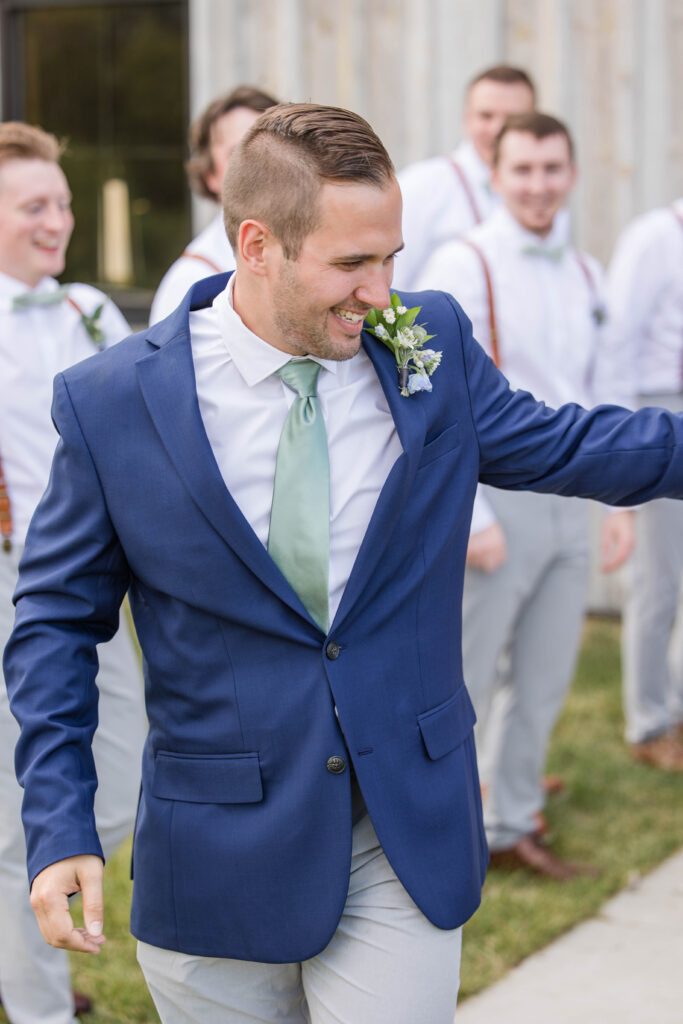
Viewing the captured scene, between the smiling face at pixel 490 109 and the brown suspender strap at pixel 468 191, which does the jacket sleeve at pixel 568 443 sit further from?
the smiling face at pixel 490 109

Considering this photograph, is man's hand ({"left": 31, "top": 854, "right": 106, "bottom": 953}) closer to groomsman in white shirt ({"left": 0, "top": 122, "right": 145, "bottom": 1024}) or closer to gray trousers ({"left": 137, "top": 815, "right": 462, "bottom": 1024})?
gray trousers ({"left": 137, "top": 815, "right": 462, "bottom": 1024})

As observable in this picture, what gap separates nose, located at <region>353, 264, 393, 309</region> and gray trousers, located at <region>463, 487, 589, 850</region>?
2.32 metres

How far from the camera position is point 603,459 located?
8.10 ft

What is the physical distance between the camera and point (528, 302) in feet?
14.2

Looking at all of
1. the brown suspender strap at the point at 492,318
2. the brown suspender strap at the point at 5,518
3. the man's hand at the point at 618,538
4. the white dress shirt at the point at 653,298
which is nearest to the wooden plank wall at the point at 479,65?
the white dress shirt at the point at 653,298

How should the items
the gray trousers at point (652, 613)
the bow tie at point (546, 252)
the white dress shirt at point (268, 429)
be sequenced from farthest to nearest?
the gray trousers at point (652, 613) < the bow tie at point (546, 252) < the white dress shirt at point (268, 429)

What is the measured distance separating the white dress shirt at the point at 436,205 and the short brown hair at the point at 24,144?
1.47 meters

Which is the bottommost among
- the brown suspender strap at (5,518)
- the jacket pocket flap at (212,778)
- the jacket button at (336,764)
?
the brown suspender strap at (5,518)

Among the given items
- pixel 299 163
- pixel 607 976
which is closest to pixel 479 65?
pixel 607 976

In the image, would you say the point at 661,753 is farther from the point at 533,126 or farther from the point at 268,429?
the point at 268,429

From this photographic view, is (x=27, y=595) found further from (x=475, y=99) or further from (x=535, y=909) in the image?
(x=475, y=99)

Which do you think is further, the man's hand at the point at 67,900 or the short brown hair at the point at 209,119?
the short brown hair at the point at 209,119

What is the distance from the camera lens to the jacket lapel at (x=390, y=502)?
7.20ft

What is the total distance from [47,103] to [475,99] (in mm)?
4468
